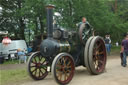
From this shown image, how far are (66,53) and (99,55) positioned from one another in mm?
2215

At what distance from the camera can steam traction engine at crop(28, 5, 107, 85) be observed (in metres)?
5.59

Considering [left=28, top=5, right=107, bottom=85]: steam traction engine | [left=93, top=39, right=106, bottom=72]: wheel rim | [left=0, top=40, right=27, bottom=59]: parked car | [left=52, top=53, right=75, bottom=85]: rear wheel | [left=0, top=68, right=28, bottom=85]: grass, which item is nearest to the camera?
[left=52, top=53, right=75, bottom=85]: rear wheel

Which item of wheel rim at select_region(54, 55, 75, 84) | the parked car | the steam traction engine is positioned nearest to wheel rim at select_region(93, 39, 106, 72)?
the steam traction engine

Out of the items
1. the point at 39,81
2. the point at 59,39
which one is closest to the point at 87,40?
the point at 59,39

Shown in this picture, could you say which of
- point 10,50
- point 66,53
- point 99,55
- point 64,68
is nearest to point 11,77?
point 64,68

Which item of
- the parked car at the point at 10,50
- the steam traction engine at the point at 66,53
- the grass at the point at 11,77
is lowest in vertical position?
the grass at the point at 11,77

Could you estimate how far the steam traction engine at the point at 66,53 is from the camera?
5586 millimetres

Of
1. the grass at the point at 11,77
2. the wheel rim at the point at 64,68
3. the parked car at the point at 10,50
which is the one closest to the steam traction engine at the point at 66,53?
the wheel rim at the point at 64,68

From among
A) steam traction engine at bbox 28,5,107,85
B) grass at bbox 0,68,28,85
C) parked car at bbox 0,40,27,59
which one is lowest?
grass at bbox 0,68,28,85

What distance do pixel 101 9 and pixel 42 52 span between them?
32.2 feet

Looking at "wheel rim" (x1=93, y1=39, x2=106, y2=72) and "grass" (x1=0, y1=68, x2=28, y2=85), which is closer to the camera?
"grass" (x1=0, y1=68, x2=28, y2=85)

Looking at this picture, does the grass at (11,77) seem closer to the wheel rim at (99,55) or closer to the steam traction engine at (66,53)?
the steam traction engine at (66,53)

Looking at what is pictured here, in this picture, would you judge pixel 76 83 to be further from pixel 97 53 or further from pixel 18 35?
pixel 18 35

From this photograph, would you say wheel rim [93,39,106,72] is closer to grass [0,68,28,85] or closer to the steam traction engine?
the steam traction engine
